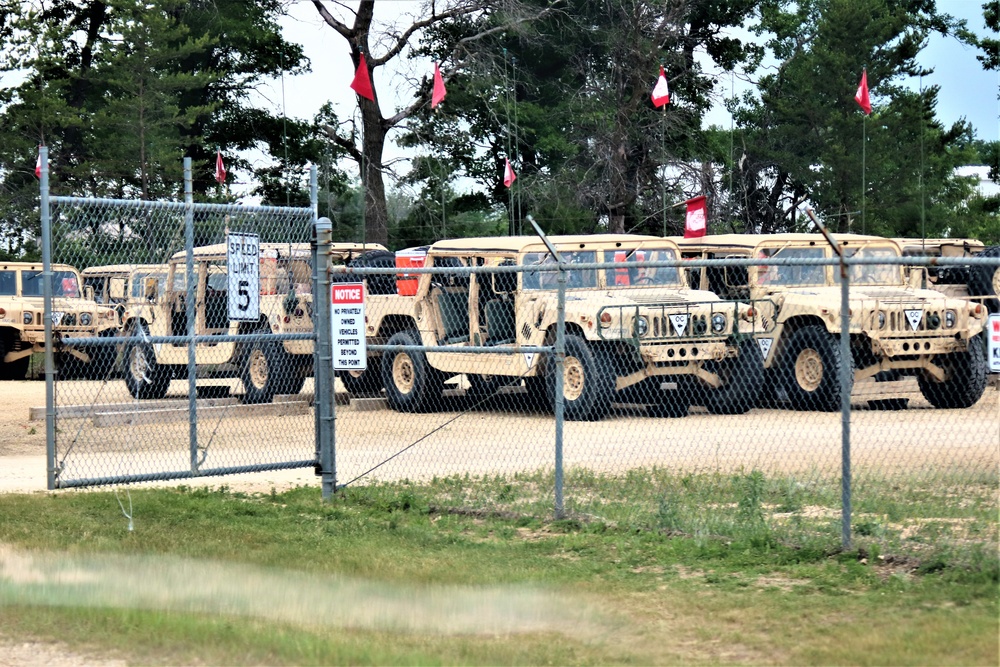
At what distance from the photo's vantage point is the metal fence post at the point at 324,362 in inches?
395

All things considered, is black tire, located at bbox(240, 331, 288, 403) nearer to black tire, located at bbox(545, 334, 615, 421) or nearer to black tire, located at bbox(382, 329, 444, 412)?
black tire, located at bbox(382, 329, 444, 412)

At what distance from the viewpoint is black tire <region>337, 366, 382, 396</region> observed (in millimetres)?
18672

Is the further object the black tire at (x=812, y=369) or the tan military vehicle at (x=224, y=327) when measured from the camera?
the tan military vehicle at (x=224, y=327)

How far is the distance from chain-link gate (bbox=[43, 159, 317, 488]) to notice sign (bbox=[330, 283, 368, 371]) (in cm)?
47

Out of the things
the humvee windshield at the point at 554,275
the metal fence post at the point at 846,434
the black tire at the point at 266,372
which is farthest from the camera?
the black tire at the point at 266,372

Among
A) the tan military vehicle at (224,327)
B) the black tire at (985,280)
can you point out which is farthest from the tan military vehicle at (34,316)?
the black tire at (985,280)

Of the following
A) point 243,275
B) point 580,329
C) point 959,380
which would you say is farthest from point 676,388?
point 243,275

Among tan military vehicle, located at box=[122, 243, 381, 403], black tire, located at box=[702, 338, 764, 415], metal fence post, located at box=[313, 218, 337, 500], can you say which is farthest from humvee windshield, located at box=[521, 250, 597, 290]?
metal fence post, located at box=[313, 218, 337, 500]

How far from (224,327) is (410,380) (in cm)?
341

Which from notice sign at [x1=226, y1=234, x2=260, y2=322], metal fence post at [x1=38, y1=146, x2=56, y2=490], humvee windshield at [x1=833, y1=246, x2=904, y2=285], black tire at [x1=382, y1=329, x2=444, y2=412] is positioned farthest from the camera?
black tire at [x1=382, y1=329, x2=444, y2=412]

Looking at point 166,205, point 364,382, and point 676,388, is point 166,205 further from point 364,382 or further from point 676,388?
point 364,382

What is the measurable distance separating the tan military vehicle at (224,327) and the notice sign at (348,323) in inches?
278

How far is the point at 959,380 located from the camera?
15266 millimetres

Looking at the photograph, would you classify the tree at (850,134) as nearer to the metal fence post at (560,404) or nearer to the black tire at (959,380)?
the black tire at (959,380)
